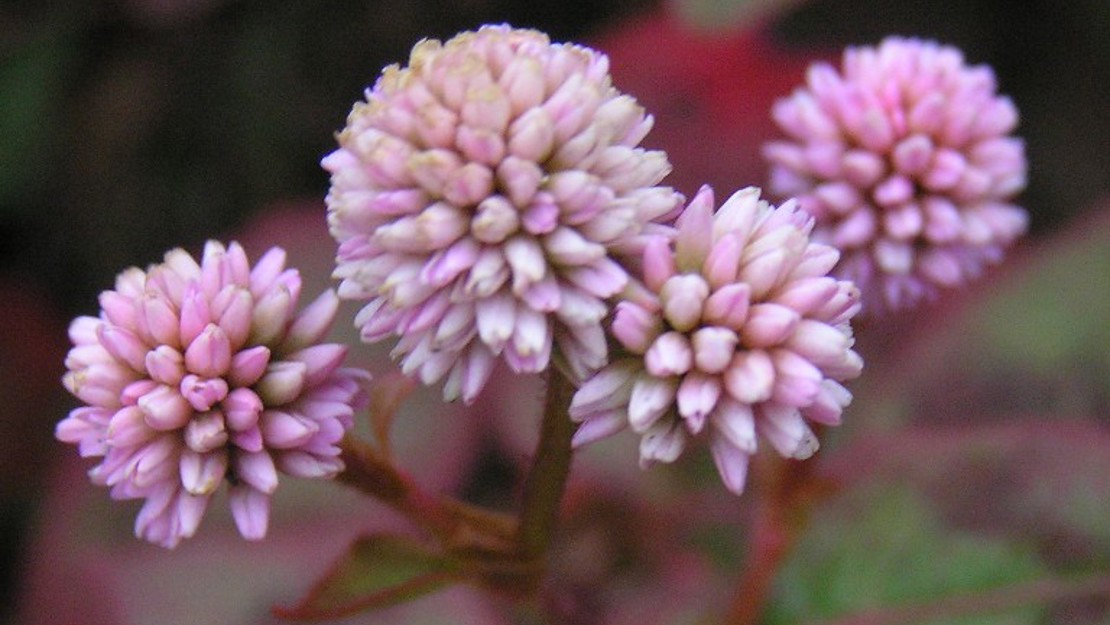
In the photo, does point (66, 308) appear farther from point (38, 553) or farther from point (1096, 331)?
point (1096, 331)

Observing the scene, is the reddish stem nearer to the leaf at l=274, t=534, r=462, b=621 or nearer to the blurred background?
the blurred background

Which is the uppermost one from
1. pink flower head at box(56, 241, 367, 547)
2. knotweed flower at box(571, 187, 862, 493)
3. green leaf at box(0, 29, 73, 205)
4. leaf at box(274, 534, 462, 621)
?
green leaf at box(0, 29, 73, 205)

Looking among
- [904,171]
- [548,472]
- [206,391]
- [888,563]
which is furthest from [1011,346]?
[206,391]

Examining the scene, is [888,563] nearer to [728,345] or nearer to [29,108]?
[728,345]

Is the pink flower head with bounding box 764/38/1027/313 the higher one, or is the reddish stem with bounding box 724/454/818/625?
the pink flower head with bounding box 764/38/1027/313

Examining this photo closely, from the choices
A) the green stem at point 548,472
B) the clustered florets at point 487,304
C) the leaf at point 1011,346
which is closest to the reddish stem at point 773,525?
the leaf at point 1011,346

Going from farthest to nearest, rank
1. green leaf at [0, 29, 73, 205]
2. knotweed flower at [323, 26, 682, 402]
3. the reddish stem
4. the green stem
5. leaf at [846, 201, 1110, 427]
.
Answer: green leaf at [0, 29, 73, 205] < leaf at [846, 201, 1110, 427] < the reddish stem < the green stem < knotweed flower at [323, 26, 682, 402]

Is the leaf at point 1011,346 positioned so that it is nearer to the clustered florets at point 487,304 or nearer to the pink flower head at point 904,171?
the pink flower head at point 904,171

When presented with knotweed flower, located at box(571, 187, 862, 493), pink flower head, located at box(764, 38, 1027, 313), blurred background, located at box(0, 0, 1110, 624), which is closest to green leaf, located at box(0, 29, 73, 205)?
blurred background, located at box(0, 0, 1110, 624)

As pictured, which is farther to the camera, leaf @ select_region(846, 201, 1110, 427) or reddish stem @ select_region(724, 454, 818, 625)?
leaf @ select_region(846, 201, 1110, 427)
